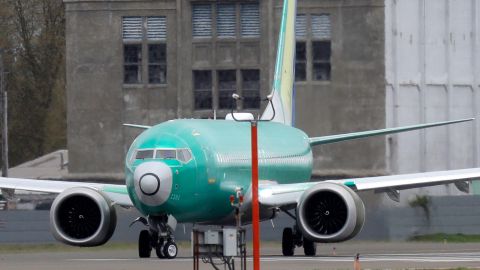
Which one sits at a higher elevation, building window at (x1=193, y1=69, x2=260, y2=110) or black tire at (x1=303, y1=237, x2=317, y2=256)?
building window at (x1=193, y1=69, x2=260, y2=110)

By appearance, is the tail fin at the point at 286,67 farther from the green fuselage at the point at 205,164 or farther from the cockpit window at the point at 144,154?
the cockpit window at the point at 144,154

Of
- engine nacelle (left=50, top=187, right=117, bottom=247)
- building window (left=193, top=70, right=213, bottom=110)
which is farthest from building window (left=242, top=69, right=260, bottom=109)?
engine nacelle (left=50, top=187, right=117, bottom=247)

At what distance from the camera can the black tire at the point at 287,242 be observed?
3900 centimetres

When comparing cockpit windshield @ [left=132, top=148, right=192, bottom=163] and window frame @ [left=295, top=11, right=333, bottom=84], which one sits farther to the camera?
Result: window frame @ [left=295, top=11, right=333, bottom=84]

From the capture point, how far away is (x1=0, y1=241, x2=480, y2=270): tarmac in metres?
31.9

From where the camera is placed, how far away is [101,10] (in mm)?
61219

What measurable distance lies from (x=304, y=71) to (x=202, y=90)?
4338 mm

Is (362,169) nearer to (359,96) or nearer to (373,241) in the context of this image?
(359,96)

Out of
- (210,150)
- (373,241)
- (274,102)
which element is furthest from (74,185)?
(373,241)

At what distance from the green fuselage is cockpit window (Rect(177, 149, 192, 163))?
8 centimetres

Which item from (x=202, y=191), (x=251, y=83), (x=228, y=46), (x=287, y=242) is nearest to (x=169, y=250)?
(x=202, y=191)

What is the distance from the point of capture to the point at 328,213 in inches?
1422

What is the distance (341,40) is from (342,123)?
3172 millimetres

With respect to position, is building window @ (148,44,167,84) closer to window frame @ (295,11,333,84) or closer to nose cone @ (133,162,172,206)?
window frame @ (295,11,333,84)
